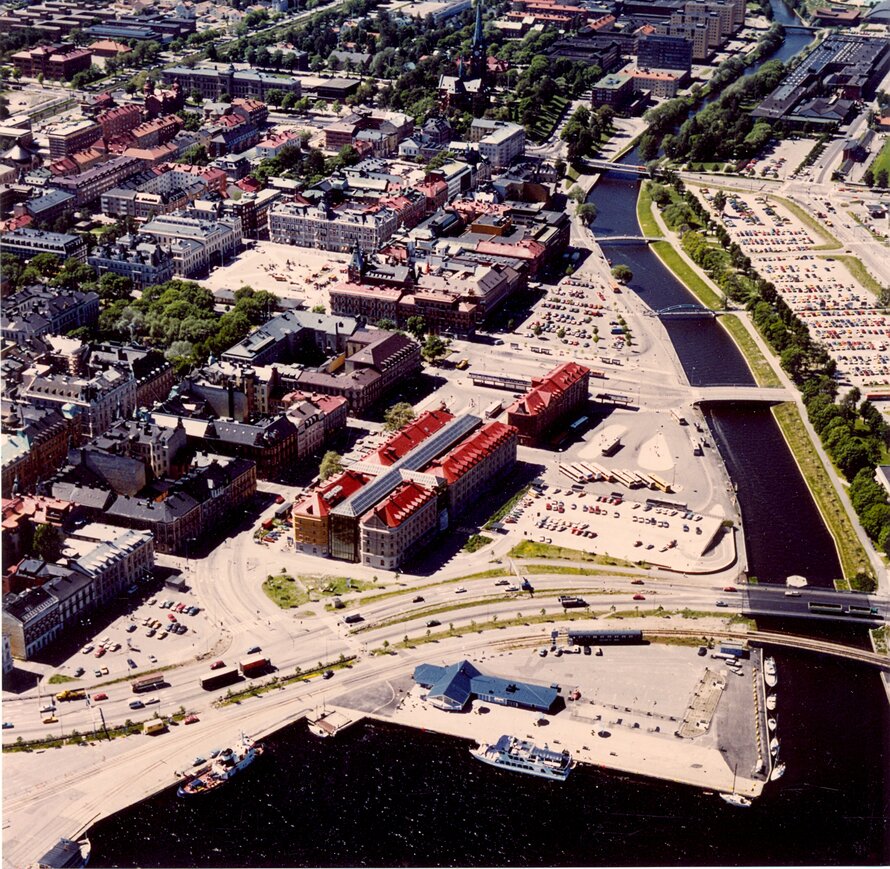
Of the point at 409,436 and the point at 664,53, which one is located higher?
the point at 409,436

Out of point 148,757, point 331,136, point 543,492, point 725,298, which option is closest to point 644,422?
point 543,492

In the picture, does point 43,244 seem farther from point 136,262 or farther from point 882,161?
point 882,161

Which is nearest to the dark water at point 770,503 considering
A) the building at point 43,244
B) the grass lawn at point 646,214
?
the grass lawn at point 646,214

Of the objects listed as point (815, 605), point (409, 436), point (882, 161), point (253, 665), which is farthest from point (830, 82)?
point (253, 665)

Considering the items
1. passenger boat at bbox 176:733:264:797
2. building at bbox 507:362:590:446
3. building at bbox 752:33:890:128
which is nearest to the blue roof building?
passenger boat at bbox 176:733:264:797

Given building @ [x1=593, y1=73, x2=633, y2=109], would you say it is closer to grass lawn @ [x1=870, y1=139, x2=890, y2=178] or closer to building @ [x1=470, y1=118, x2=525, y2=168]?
building @ [x1=470, y1=118, x2=525, y2=168]

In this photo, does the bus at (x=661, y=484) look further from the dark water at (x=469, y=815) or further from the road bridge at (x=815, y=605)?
→ the dark water at (x=469, y=815)
